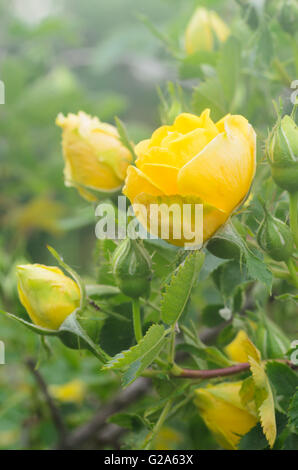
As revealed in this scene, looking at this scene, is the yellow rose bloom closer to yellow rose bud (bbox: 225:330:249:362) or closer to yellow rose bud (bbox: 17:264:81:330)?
yellow rose bud (bbox: 225:330:249:362)

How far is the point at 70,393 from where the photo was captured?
43.6 inches

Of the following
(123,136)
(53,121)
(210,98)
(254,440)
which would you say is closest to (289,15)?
(210,98)

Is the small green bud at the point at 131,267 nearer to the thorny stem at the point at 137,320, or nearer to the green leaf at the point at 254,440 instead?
the thorny stem at the point at 137,320

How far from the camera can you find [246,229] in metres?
0.52

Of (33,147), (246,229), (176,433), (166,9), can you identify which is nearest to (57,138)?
(33,147)

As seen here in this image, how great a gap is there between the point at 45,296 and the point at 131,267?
82 mm

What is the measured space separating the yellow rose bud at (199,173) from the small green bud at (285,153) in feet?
0.08

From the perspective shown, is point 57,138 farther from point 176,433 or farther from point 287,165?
point 287,165

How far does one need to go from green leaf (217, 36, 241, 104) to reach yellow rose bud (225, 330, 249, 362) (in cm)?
29

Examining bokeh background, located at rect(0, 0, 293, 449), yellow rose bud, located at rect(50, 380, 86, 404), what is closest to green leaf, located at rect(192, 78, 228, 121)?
bokeh background, located at rect(0, 0, 293, 449)

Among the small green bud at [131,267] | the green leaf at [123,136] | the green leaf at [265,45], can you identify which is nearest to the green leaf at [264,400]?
the small green bud at [131,267]

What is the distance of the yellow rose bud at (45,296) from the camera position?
0.50m

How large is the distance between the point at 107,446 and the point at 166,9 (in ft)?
4.96

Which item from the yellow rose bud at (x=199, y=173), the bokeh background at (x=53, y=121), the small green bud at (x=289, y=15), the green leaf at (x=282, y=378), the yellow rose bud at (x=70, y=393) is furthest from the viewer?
the yellow rose bud at (x=70, y=393)
